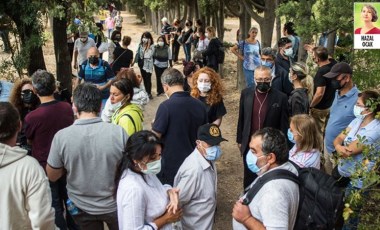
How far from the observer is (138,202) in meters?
3.12

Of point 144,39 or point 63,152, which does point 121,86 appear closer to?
point 63,152

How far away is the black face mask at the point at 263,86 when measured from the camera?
216 inches

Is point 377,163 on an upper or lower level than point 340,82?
lower

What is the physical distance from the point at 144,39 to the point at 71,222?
7.35 metres

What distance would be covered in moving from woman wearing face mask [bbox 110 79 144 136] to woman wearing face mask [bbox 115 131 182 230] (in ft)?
4.19

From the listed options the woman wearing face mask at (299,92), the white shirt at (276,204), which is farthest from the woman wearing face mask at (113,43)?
the white shirt at (276,204)

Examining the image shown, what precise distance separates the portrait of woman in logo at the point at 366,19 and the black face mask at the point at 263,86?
1.17m

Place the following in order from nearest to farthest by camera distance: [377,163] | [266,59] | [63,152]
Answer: [377,163], [63,152], [266,59]

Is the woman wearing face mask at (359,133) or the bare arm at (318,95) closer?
the woman wearing face mask at (359,133)

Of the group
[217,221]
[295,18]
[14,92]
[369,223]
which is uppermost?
[295,18]

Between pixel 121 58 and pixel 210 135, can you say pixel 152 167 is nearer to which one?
pixel 210 135

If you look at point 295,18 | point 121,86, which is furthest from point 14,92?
point 295,18

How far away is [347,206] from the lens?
308 centimetres

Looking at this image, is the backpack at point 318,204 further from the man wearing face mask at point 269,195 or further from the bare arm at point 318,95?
the bare arm at point 318,95
